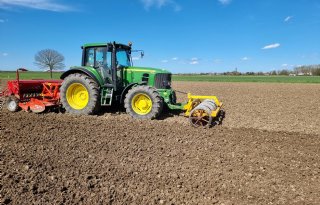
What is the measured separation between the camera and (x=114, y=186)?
4422 millimetres

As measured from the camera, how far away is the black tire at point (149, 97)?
9133mm

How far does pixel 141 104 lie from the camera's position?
31.1 ft

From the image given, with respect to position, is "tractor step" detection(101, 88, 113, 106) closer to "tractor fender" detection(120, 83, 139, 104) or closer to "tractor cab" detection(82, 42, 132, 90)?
"tractor cab" detection(82, 42, 132, 90)

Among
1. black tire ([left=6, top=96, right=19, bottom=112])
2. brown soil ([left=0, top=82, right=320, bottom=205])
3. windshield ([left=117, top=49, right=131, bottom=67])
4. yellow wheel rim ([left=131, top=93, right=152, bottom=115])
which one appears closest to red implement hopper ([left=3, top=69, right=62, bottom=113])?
black tire ([left=6, top=96, right=19, bottom=112])

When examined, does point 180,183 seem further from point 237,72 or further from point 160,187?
point 237,72

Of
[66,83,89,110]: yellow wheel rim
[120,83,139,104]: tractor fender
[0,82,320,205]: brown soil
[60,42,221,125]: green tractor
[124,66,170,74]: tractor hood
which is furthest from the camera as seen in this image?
[66,83,89,110]: yellow wheel rim

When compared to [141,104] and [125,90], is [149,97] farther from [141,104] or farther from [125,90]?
[125,90]

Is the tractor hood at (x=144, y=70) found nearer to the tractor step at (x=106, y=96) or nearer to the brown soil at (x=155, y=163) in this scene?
the tractor step at (x=106, y=96)

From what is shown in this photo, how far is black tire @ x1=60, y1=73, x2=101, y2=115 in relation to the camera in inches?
383

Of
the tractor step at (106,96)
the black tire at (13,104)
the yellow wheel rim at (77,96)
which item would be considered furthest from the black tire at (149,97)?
the black tire at (13,104)

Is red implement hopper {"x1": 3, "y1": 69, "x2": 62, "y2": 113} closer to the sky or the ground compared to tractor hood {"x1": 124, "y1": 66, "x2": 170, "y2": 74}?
closer to the ground

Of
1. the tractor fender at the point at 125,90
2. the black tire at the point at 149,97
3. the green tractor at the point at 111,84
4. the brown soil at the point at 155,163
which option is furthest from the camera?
the tractor fender at the point at 125,90

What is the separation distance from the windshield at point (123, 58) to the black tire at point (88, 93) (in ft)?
3.68

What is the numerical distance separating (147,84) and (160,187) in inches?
230
